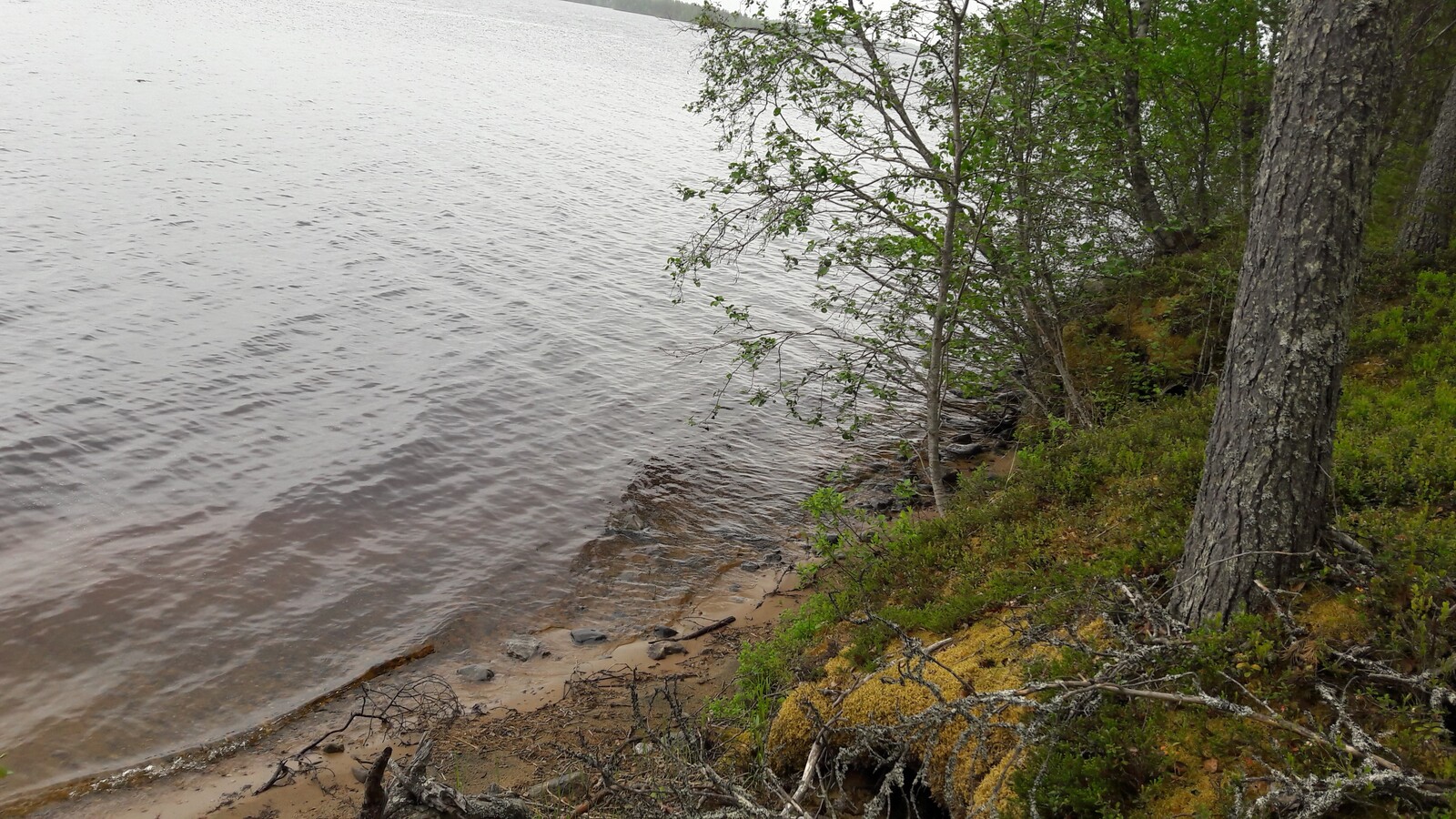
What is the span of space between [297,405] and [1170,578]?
14.5 meters

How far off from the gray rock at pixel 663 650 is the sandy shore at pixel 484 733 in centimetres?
7

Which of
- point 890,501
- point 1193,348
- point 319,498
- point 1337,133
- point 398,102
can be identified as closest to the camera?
point 1337,133

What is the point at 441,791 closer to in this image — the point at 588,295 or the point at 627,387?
the point at 627,387

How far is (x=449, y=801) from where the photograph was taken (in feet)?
20.1

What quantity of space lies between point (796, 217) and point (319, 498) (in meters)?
8.50

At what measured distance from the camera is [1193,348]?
11938 mm

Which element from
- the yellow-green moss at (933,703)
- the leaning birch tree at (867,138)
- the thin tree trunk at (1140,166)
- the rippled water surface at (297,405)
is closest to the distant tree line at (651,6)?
the rippled water surface at (297,405)

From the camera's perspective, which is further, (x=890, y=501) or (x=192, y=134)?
(x=192, y=134)

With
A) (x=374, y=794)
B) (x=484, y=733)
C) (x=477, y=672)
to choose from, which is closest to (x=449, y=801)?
(x=374, y=794)

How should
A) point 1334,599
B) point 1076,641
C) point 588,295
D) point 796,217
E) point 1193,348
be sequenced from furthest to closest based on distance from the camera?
point 588,295 < point 1193,348 < point 796,217 < point 1076,641 < point 1334,599

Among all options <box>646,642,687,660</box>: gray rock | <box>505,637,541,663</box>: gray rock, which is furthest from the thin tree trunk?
<box>505,637,541,663</box>: gray rock

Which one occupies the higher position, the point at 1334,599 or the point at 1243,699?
the point at 1334,599

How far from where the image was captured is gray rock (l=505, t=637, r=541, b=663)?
1010 centimetres

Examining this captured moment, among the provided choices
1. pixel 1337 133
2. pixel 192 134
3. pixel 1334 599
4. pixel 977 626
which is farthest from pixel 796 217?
pixel 192 134
